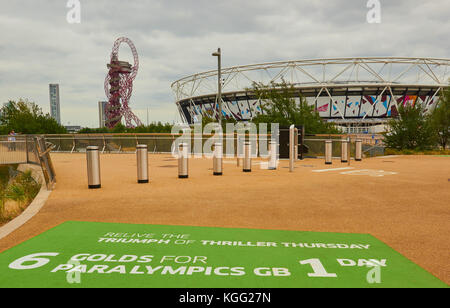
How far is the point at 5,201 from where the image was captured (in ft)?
22.5

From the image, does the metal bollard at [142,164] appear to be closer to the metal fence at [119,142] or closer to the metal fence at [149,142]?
the metal fence at [149,142]

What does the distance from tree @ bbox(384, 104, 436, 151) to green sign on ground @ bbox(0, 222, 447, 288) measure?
23.1 m

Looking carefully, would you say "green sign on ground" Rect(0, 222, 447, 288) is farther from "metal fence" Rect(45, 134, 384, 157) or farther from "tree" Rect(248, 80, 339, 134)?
"tree" Rect(248, 80, 339, 134)

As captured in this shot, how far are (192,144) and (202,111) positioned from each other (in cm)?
6297

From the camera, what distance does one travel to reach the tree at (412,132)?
24.5 m

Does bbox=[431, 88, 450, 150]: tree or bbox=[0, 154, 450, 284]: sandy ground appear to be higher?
bbox=[431, 88, 450, 150]: tree

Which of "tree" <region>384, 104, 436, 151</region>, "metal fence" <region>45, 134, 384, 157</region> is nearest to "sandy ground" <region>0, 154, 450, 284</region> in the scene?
"metal fence" <region>45, 134, 384, 157</region>

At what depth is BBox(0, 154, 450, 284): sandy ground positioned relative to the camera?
4.92m

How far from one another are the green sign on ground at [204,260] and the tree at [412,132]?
2312 cm

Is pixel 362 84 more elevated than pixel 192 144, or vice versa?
pixel 362 84

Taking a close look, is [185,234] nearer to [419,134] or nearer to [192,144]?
[192,144]

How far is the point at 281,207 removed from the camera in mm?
6719

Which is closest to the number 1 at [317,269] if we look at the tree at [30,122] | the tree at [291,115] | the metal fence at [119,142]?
the metal fence at [119,142]
